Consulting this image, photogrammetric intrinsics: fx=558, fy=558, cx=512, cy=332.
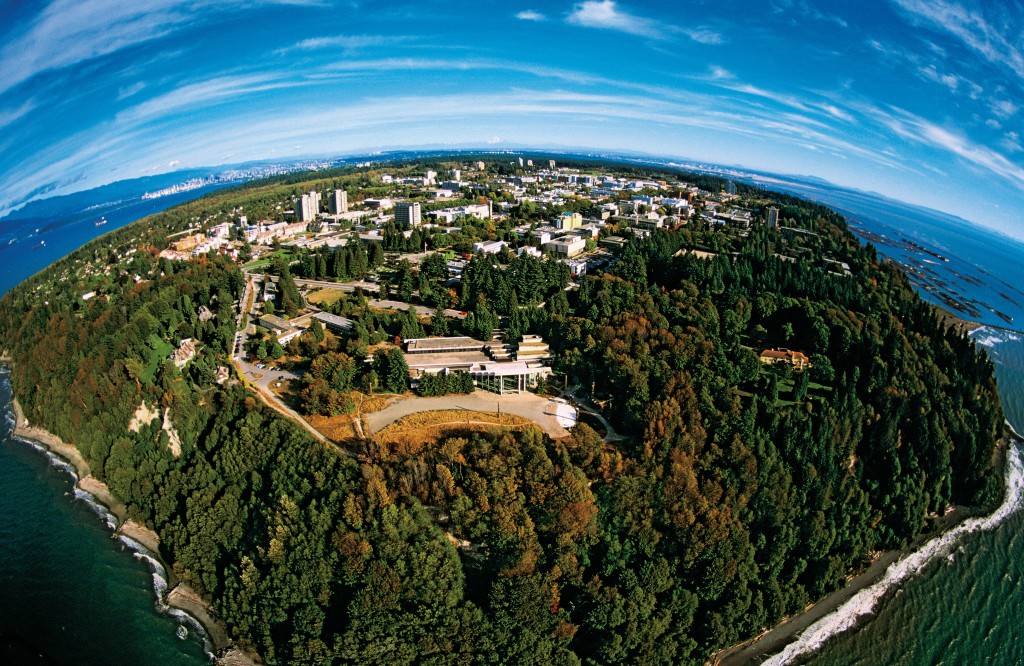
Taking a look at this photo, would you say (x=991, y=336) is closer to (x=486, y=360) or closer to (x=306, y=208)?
(x=486, y=360)

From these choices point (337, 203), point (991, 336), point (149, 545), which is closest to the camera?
point (149, 545)

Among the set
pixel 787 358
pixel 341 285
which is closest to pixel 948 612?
pixel 787 358

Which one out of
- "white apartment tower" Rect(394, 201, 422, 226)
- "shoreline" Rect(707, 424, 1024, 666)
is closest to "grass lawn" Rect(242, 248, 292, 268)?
"white apartment tower" Rect(394, 201, 422, 226)

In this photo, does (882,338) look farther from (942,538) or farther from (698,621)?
(698,621)

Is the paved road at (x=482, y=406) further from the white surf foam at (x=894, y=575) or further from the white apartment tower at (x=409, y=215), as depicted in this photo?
the white apartment tower at (x=409, y=215)

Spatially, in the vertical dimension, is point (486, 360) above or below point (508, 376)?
above

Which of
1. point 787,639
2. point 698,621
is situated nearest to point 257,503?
point 698,621

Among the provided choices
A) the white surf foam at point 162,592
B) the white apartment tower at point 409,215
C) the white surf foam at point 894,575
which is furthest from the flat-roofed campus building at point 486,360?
the white apartment tower at point 409,215

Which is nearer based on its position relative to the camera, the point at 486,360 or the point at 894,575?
the point at 894,575
